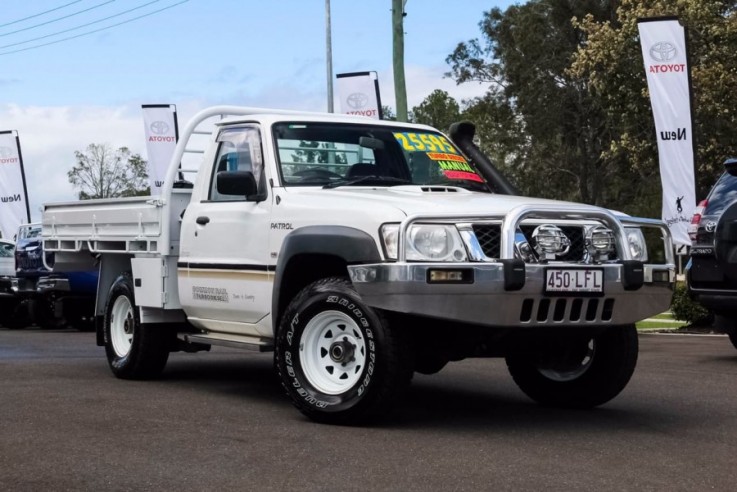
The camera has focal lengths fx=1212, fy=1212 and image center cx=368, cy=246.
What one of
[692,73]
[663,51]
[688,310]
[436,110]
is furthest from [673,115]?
[436,110]

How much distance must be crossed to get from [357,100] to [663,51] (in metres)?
7.57

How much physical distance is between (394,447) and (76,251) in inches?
206

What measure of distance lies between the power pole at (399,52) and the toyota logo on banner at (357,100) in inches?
132

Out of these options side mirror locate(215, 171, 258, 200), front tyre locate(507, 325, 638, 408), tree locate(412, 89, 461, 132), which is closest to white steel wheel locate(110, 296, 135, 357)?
side mirror locate(215, 171, 258, 200)

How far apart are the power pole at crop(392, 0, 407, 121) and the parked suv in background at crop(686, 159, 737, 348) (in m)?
11.2

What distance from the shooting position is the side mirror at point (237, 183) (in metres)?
8.12

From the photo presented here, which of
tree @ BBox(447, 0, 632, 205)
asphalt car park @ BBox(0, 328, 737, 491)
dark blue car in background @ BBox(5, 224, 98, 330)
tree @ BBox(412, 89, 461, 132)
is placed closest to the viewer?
asphalt car park @ BBox(0, 328, 737, 491)

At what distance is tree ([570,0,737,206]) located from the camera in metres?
35.9

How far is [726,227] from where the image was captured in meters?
10.7

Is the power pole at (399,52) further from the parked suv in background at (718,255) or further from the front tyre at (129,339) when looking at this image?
the front tyre at (129,339)

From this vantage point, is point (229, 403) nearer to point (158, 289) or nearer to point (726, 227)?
point (158, 289)

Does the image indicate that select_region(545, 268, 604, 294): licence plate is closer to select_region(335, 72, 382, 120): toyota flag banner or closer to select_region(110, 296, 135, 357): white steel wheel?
select_region(110, 296, 135, 357): white steel wheel

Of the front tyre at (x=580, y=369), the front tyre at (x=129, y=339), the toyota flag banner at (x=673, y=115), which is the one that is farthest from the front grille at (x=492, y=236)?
the toyota flag banner at (x=673, y=115)

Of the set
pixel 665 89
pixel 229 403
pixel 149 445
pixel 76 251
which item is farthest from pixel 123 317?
pixel 665 89
